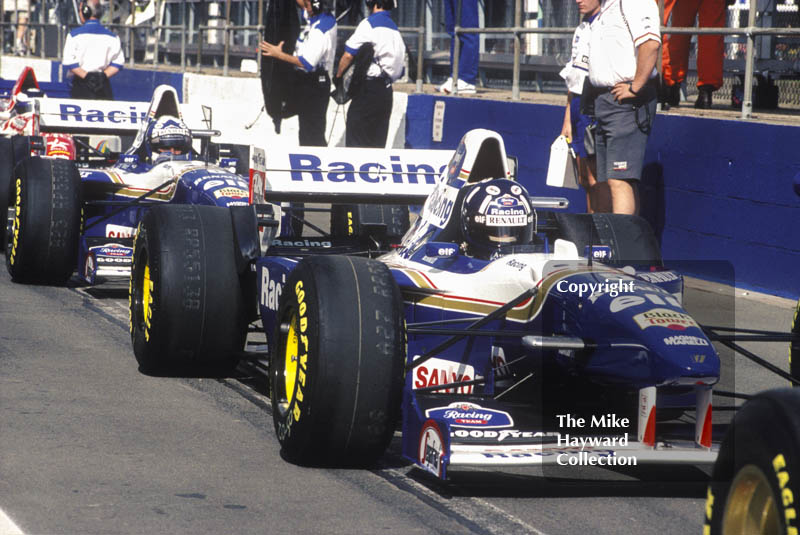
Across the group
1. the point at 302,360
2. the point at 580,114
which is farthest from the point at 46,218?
the point at 302,360

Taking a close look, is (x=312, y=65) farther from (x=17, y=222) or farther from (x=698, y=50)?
(x=17, y=222)

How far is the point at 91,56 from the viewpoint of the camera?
16.8 meters

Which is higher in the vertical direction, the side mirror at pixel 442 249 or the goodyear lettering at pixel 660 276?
the side mirror at pixel 442 249

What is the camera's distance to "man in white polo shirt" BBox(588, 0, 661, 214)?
374 inches

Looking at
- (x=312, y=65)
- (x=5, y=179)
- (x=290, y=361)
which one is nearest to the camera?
(x=290, y=361)

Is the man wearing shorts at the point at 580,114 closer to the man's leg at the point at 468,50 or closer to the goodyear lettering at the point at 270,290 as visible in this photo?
the man's leg at the point at 468,50

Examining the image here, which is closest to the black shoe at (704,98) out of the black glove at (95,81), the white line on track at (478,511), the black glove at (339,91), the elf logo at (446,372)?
the black glove at (339,91)

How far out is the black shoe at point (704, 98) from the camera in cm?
1143

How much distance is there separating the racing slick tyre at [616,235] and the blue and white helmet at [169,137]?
4.91 metres

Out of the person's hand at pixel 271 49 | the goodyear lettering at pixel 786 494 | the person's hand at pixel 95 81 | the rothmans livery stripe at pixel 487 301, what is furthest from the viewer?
the person's hand at pixel 95 81

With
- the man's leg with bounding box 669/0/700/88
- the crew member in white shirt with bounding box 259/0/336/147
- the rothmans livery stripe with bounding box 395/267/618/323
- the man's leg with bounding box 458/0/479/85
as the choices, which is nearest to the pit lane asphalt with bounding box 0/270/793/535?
the rothmans livery stripe with bounding box 395/267/618/323

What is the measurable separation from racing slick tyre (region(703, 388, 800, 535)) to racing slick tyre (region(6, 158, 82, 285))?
6.71m

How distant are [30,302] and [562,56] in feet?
20.8

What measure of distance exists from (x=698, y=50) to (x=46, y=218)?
5526mm
